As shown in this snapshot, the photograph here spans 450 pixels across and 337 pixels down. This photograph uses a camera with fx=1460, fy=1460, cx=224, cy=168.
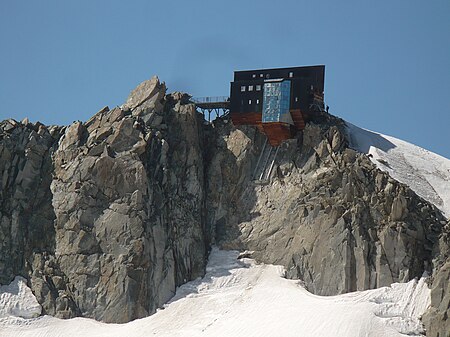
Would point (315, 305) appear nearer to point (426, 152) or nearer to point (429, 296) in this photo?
point (429, 296)

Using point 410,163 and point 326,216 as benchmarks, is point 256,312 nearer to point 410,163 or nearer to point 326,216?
point 326,216

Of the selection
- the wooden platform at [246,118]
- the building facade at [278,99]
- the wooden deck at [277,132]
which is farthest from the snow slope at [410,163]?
the wooden platform at [246,118]

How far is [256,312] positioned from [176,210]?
1334 centimetres

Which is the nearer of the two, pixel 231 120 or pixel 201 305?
pixel 201 305

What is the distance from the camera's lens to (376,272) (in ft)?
382

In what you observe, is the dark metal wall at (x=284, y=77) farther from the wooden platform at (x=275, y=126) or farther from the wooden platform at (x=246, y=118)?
the wooden platform at (x=275, y=126)

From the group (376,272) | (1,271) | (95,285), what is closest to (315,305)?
(376,272)

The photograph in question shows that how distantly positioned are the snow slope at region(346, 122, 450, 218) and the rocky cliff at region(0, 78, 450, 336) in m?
2.22

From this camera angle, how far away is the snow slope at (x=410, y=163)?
125438 millimetres

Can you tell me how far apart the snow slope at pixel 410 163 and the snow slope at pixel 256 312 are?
1275 centimetres

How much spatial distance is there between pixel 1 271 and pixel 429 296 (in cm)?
3616

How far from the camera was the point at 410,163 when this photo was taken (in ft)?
424

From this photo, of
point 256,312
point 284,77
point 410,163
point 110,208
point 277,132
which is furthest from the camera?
point 284,77

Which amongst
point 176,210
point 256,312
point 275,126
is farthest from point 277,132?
point 256,312
